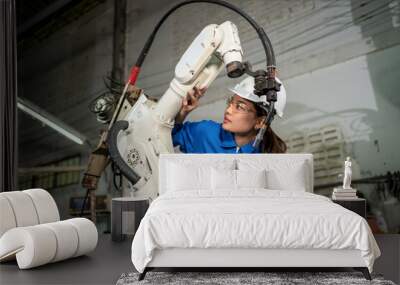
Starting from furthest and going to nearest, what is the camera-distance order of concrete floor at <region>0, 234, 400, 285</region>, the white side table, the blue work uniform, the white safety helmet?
the blue work uniform < the white safety helmet < the white side table < concrete floor at <region>0, 234, 400, 285</region>

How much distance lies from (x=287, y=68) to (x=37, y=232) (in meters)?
2.79

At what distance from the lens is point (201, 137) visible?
509 cm

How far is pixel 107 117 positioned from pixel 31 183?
103 cm

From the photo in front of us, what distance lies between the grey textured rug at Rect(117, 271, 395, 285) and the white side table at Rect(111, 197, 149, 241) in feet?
3.83

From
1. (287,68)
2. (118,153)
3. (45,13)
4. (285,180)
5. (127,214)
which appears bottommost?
(127,214)

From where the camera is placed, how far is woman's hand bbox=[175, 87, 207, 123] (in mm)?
4988

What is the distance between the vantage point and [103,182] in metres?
5.26

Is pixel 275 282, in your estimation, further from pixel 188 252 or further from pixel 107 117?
pixel 107 117

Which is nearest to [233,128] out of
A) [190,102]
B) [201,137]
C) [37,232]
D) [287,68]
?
[201,137]

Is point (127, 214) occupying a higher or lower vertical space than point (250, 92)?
lower

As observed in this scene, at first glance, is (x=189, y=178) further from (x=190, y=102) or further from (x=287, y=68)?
(x=287, y=68)

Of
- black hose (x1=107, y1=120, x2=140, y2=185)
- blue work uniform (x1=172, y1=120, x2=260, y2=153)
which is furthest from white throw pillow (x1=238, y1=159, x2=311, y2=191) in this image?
black hose (x1=107, y1=120, x2=140, y2=185)

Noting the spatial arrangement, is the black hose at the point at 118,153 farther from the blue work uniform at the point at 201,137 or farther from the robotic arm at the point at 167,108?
the blue work uniform at the point at 201,137

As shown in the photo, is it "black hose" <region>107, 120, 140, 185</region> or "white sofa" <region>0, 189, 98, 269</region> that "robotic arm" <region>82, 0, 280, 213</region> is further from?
"white sofa" <region>0, 189, 98, 269</region>
